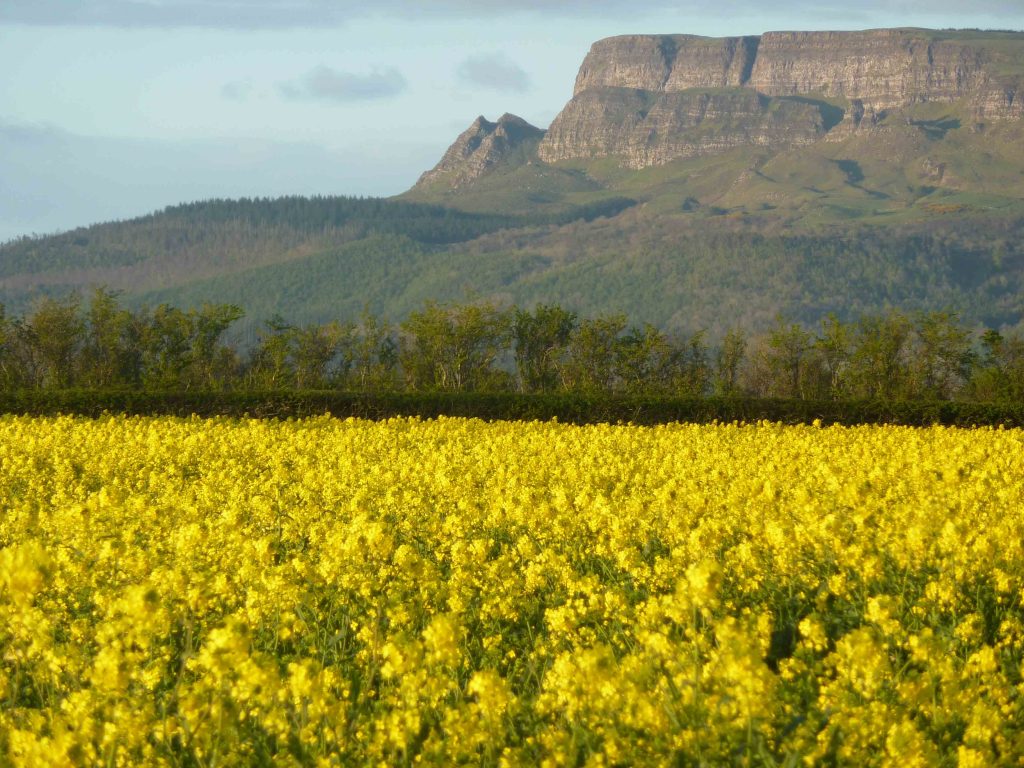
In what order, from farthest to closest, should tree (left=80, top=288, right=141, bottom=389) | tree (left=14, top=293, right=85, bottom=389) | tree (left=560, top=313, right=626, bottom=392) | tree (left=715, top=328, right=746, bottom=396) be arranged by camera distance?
tree (left=715, top=328, right=746, bottom=396)
tree (left=560, top=313, right=626, bottom=392)
tree (left=80, top=288, right=141, bottom=389)
tree (left=14, top=293, right=85, bottom=389)

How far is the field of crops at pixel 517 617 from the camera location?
4.79 metres

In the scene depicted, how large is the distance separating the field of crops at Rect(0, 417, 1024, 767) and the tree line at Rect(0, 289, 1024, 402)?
89.1 feet

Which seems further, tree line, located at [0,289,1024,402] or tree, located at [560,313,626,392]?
tree, located at [560,313,626,392]

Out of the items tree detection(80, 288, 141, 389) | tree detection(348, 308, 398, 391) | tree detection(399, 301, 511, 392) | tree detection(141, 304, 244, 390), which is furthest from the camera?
tree detection(348, 308, 398, 391)

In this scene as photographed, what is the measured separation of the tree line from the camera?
135 ft

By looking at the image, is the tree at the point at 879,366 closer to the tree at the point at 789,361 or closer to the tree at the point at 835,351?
the tree at the point at 835,351

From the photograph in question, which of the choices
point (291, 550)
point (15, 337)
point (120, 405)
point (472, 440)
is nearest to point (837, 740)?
point (291, 550)

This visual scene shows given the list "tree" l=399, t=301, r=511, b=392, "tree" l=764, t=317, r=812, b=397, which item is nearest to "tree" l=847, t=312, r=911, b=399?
"tree" l=764, t=317, r=812, b=397

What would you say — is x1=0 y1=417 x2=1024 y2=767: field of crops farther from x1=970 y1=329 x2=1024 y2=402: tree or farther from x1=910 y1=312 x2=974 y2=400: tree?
x1=910 y1=312 x2=974 y2=400: tree

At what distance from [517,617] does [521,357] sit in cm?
3729

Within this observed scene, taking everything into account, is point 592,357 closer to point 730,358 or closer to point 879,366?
point 730,358

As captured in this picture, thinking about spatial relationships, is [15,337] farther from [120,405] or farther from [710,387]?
[710,387]

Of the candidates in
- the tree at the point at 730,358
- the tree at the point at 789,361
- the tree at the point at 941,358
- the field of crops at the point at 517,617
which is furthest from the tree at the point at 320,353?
the field of crops at the point at 517,617

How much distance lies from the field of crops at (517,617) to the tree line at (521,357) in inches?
1069
